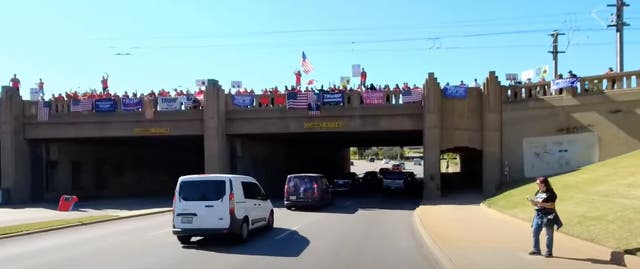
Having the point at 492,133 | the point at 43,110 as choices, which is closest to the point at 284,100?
the point at 492,133

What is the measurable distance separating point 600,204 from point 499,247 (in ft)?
16.7

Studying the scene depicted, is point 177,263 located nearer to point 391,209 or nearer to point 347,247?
point 347,247

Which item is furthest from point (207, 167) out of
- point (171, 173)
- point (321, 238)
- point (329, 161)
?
point (329, 161)

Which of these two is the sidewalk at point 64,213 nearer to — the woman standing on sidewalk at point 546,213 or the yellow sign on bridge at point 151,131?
the yellow sign on bridge at point 151,131

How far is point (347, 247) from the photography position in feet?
45.4

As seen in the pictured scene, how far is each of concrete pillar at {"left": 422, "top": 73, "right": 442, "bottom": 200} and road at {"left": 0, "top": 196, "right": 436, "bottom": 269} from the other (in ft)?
38.4

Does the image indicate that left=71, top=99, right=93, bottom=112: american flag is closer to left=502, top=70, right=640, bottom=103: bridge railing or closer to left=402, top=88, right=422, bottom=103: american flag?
left=402, top=88, right=422, bottom=103: american flag

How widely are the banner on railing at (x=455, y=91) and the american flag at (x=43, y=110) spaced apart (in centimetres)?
2376

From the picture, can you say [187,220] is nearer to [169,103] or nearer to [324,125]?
[324,125]

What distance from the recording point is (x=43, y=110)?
36.4m

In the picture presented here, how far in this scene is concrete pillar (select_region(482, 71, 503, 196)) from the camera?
104ft

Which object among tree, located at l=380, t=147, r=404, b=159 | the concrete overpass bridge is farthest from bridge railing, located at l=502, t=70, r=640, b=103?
tree, located at l=380, t=147, r=404, b=159

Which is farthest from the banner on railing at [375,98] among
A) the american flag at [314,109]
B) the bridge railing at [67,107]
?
the bridge railing at [67,107]

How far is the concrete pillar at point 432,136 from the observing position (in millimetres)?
32000
